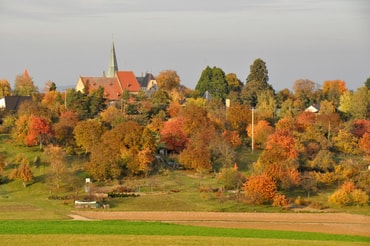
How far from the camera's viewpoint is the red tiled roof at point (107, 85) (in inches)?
3155

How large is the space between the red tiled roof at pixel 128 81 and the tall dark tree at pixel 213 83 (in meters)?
7.74

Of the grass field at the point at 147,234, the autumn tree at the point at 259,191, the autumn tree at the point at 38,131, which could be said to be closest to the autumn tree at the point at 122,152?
the autumn tree at the point at 38,131

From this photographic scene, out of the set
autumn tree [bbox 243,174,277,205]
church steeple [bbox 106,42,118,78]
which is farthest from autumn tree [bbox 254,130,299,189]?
church steeple [bbox 106,42,118,78]

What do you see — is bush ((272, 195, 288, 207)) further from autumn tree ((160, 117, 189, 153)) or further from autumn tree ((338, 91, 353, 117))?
autumn tree ((338, 91, 353, 117))

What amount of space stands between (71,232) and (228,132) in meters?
26.4

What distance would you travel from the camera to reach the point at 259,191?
4072 centimetres

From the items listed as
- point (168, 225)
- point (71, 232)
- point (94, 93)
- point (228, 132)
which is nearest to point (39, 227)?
point (71, 232)

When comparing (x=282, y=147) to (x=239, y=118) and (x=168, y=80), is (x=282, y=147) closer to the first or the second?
(x=239, y=118)

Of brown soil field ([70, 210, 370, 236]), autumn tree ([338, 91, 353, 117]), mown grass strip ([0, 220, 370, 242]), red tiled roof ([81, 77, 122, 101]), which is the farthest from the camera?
red tiled roof ([81, 77, 122, 101])

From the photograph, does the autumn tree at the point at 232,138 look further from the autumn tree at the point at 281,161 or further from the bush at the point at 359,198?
the bush at the point at 359,198

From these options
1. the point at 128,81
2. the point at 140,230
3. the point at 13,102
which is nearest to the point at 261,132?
the point at 13,102

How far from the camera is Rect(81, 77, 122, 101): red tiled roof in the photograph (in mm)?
80125

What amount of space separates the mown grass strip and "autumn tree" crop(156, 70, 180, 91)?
5385 centimetres

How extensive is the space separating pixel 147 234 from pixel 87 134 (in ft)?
68.0
